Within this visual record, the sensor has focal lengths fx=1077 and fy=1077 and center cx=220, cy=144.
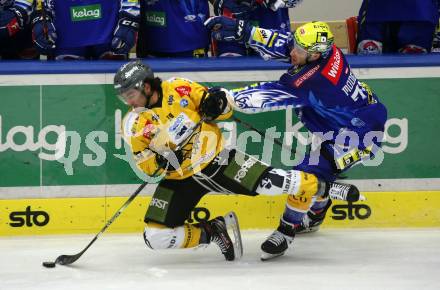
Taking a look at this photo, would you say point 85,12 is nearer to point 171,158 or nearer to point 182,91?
point 182,91

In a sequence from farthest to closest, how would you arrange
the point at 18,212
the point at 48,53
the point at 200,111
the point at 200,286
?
1. the point at 48,53
2. the point at 18,212
3. the point at 200,111
4. the point at 200,286

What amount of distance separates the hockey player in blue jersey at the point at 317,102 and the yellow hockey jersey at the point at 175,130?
8.7 inches

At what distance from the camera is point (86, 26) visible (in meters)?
6.27

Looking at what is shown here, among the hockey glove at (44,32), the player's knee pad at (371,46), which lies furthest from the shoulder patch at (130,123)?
the player's knee pad at (371,46)

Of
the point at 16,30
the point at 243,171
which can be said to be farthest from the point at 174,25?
the point at 243,171

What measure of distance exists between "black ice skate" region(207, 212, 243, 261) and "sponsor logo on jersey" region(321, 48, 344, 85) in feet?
2.86

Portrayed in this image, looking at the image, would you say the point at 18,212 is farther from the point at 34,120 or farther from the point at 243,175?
the point at 243,175

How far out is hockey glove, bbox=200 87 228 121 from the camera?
5.23m

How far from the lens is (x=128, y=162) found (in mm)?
6074

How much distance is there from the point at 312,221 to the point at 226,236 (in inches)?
28.3

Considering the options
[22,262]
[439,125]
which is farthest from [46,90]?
[439,125]

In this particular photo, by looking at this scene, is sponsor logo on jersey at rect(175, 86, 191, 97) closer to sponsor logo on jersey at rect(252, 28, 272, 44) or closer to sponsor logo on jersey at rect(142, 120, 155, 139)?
sponsor logo on jersey at rect(142, 120, 155, 139)

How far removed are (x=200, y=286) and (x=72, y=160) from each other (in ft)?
4.74

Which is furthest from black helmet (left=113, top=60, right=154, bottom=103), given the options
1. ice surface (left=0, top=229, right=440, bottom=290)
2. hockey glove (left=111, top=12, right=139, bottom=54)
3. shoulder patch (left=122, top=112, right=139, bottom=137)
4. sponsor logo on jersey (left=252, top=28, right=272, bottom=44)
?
hockey glove (left=111, top=12, right=139, bottom=54)
